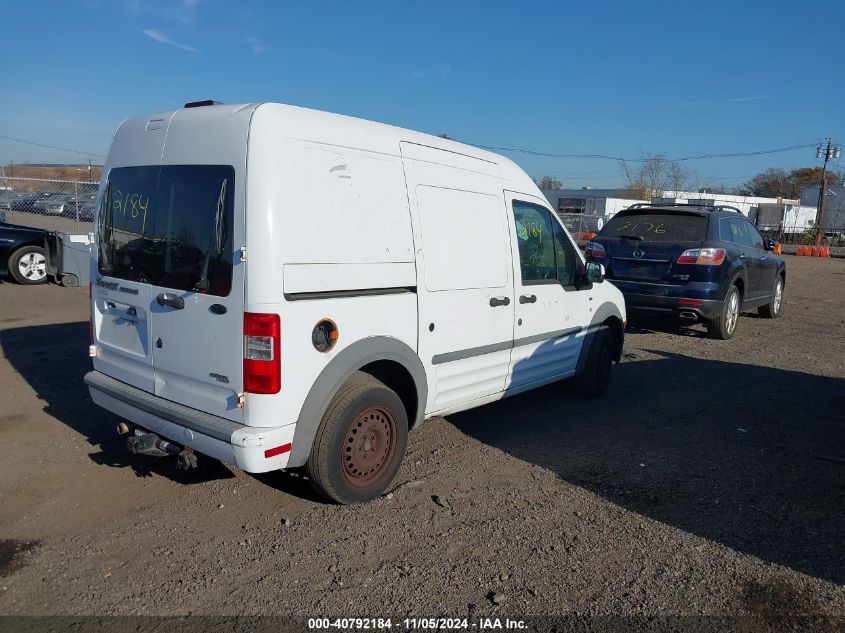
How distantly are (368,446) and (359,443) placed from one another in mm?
98

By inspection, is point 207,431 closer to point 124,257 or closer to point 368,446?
point 368,446

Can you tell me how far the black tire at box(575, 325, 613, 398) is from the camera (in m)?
6.42

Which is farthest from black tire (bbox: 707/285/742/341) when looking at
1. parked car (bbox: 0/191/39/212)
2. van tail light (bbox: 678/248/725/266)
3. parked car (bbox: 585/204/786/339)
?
parked car (bbox: 0/191/39/212)

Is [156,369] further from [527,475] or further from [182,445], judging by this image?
[527,475]

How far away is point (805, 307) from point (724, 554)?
11.9 meters

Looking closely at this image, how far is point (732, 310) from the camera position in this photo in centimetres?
973

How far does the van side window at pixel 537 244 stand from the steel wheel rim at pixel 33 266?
33.7ft

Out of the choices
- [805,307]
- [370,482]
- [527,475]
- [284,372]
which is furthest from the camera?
[805,307]

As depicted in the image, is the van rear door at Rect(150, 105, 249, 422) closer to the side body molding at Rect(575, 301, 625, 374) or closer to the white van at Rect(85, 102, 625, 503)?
the white van at Rect(85, 102, 625, 503)

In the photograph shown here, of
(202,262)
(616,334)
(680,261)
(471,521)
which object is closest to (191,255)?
(202,262)

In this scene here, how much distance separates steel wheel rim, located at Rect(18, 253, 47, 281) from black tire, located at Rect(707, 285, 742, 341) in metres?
11.4

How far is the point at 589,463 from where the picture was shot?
16.5 ft

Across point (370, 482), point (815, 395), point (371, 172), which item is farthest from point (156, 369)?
point (815, 395)

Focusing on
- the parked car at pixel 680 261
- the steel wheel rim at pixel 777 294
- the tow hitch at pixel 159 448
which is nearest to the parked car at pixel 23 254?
the parked car at pixel 680 261
